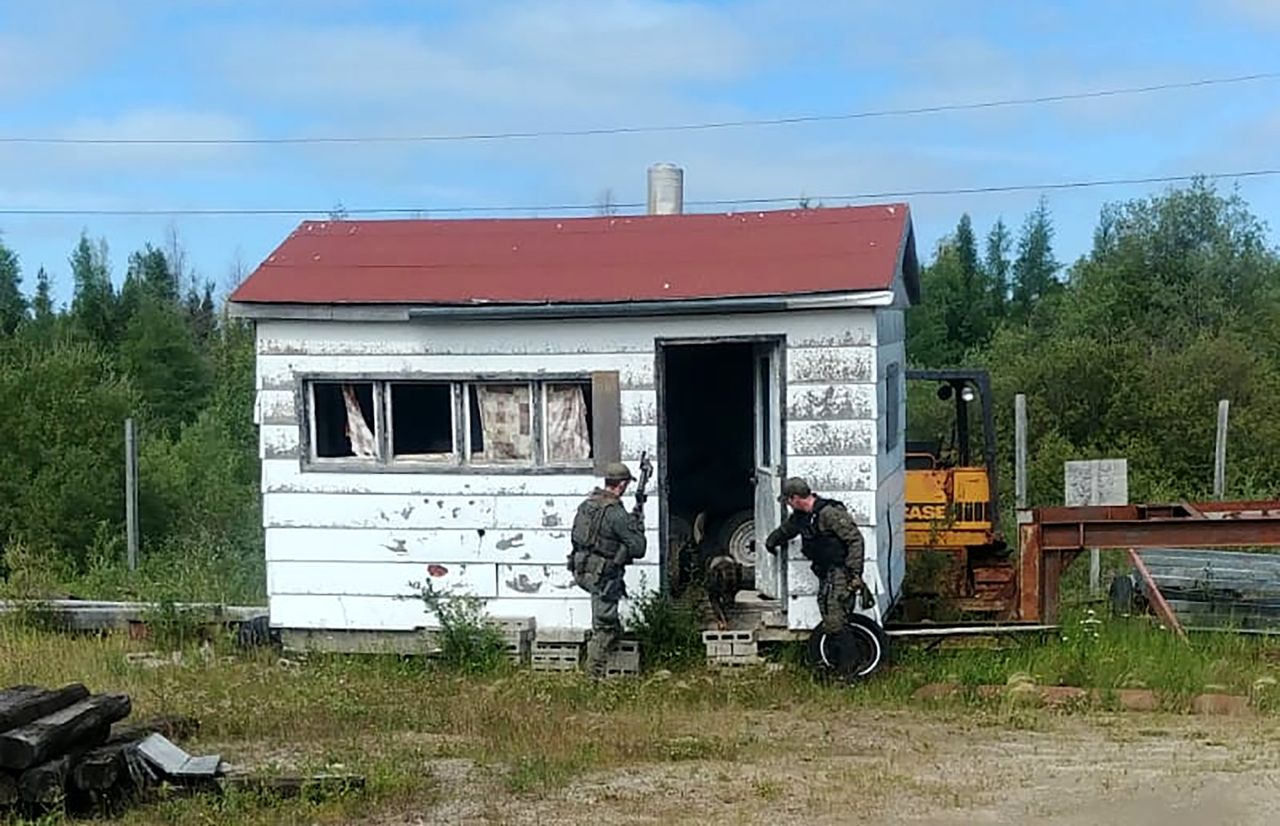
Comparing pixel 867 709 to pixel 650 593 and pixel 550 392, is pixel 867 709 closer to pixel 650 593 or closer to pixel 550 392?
pixel 650 593

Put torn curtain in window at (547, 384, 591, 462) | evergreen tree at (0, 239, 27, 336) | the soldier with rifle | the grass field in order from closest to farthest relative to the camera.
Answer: the grass field
the soldier with rifle
torn curtain in window at (547, 384, 591, 462)
evergreen tree at (0, 239, 27, 336)

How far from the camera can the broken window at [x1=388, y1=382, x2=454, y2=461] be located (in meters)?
12.0

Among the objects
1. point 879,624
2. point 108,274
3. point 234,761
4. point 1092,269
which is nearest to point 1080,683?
point 879,624

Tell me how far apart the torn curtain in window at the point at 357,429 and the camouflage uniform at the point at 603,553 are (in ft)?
6.49

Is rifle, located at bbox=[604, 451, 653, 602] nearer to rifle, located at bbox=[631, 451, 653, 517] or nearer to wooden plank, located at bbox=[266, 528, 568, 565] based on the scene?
rifle, located at bbox=[631, 451, 653, 517]

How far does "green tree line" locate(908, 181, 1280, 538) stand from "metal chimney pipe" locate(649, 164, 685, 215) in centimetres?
724

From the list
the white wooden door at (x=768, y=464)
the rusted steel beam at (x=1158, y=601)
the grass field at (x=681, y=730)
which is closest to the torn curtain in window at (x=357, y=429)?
the grass field at (x=681, y=730)

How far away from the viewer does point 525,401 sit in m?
11.8

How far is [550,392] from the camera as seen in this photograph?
1180 cm

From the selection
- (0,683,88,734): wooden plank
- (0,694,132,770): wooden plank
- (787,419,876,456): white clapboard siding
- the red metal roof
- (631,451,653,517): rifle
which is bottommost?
(0,694,132,770): wooden plank

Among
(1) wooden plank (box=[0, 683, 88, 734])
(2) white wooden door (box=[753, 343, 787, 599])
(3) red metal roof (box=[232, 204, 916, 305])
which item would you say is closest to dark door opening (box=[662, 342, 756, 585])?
(2) white wooden door (box=[753, 343, 787, 599])

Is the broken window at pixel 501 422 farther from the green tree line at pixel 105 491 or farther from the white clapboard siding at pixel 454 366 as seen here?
the green tree line at pixel 105 491

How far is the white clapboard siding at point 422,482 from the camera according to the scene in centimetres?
1166

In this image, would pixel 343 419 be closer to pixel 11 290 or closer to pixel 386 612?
pixel 386 612
